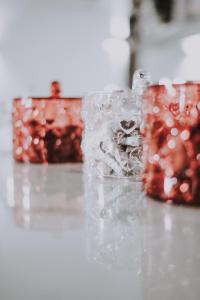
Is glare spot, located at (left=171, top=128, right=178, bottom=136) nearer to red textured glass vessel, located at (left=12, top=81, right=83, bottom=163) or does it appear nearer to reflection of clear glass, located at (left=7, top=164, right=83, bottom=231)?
reflection of clear glass, located at (left=7, top=164, right=83, bottom=231)

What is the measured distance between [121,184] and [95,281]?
0.33 metres

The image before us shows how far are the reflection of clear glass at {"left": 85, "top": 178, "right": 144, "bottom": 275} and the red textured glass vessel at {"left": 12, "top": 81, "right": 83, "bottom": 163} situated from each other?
0.80 feet

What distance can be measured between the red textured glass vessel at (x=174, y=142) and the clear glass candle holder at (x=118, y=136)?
11 centimetres

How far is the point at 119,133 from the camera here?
601 mm

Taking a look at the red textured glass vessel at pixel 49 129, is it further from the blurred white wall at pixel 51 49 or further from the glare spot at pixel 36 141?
the blurred white wall at pixel 51 49

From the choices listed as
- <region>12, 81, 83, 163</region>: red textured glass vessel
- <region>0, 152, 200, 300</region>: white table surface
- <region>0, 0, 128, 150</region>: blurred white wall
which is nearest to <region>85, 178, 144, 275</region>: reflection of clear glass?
<region>0, 152, 200, 300</region>: white table surface

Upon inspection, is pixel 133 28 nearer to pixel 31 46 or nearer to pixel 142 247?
pixel 31 46

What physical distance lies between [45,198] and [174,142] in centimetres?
16

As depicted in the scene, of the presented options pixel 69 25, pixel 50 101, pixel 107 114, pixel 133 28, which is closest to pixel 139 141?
pixel 107 114

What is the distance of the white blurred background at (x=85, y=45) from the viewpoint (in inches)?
61.6

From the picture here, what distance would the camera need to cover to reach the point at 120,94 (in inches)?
23.9

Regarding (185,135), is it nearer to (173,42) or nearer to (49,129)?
(49,129)

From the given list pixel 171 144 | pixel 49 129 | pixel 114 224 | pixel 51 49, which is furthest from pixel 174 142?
pixel 51 49

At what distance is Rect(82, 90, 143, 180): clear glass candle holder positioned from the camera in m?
0.60
